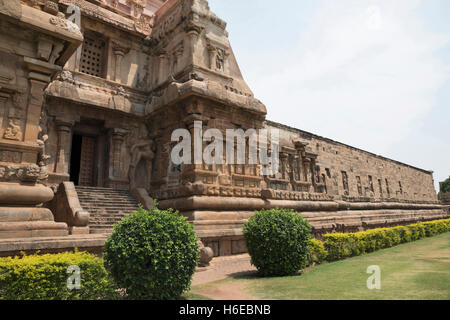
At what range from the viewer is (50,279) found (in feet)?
12.8

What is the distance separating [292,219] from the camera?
686 centimetres

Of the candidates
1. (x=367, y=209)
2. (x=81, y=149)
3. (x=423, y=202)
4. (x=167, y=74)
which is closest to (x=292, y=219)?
(x=167, y=74)

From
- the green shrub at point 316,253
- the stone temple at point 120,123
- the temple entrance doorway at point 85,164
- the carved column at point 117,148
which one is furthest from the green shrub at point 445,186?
the temple entrance doorway at point 85,164

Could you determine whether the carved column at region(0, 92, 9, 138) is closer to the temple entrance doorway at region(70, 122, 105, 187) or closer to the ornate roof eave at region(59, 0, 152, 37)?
the temple entrance doorway at region(70, 122, 105, 187)

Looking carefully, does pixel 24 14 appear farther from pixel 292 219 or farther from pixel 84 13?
pixel 292 219

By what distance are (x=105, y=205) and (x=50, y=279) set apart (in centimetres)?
638

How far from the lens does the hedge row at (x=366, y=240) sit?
874cm

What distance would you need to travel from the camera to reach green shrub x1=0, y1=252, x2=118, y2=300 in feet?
12.2

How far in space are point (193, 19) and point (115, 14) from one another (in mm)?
4201

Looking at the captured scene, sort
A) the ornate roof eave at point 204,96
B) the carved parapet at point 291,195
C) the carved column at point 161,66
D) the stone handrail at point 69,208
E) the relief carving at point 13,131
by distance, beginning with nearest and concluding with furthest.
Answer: the relief carving at point 13,131, the stone handrail at point 69,208, the ornate roof eave at point 204,96, the carved parapet at point 291,195, the carved column at point 161,66

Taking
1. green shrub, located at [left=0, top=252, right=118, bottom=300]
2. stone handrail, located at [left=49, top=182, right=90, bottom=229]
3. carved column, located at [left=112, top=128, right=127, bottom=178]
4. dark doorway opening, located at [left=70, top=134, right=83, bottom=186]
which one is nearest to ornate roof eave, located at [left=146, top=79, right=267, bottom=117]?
carved column, located at [left=112, top=128, right=127, bottom=178]

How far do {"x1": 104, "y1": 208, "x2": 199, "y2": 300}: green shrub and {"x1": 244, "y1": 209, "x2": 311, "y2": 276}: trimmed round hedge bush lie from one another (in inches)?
88.5

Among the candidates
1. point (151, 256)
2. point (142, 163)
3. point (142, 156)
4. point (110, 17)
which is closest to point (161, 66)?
point (110, 17)

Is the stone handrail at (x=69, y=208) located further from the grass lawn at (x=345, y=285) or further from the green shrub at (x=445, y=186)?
the green shrub at (x=445, y=186)
